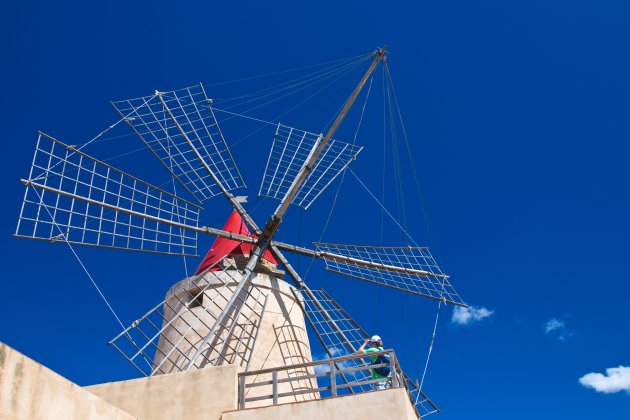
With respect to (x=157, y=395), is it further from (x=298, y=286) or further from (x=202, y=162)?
(x=202, y=162)

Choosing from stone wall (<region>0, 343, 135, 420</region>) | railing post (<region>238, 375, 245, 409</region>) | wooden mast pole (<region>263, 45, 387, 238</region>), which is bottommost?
stone wall (<region>0, 343, 135, 420</region>)

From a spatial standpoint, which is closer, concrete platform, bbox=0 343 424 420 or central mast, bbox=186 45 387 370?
concrete platform, bbox=0 343 424 420

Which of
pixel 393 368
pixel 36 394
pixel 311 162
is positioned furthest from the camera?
pixel 311 162

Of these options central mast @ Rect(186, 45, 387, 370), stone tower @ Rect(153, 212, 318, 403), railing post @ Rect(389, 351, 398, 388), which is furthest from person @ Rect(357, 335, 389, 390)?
central mast @ Rect(186, 45, 387, 370)

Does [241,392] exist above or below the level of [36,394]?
above

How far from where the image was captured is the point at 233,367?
6031 mm

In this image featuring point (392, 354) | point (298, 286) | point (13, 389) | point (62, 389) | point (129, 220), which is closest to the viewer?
point (13, 389)

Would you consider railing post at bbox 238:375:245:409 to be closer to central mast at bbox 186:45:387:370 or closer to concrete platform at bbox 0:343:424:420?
concrete platform at bbox 0:343:424:420

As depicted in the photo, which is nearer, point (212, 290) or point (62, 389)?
point (62, 389)

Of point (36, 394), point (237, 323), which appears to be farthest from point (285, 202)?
point (36, 394)

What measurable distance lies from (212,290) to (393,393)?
12.7 feet

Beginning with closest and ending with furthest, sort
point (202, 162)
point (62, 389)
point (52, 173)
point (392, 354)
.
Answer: point (62, 389) < point (392, 354) < point (52, 173) < point (202, 162)

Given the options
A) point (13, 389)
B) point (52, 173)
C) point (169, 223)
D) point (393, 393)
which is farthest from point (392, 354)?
point (52, 173)

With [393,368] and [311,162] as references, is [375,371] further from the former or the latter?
[311,162]
